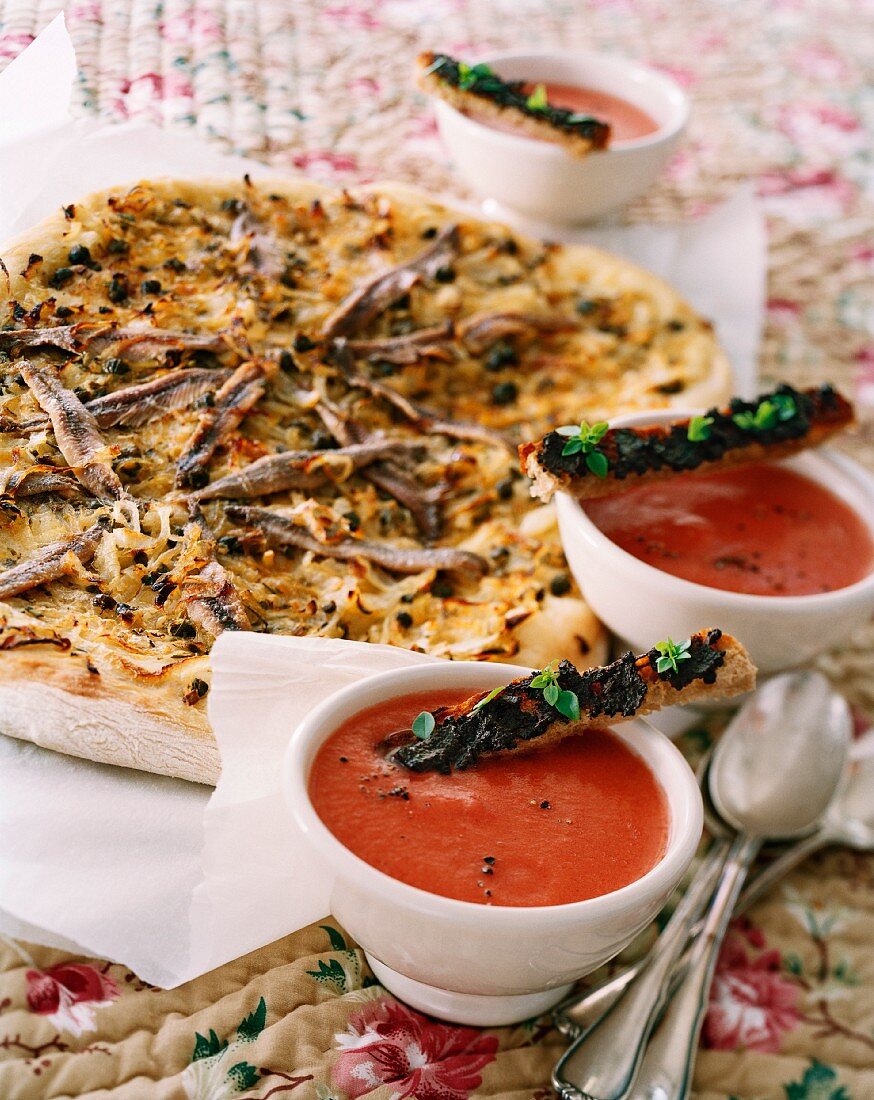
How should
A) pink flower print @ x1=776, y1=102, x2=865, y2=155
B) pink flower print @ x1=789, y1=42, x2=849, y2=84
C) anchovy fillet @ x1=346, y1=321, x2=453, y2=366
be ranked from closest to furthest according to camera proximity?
1. anchovy fillet @ x1=346, y1=321, x2=453, y2=366
2. pink flower print @ x1=776, y1=102, x2=865, y2=155
3. pink flower print @ x1=789, y1=42, x2=849, y2=84

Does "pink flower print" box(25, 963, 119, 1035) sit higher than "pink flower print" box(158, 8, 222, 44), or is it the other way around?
"pink flower print" box(158, 8, 222, 44)

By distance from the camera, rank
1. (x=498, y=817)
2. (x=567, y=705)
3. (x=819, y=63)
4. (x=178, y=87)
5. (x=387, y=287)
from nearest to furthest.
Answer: (x=498, y=817) < (x=567, y=705) < (x=387, y=287) < (x=178, y=87) < (x=819, y=63)

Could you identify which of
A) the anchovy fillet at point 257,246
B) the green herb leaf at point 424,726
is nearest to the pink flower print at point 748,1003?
the green herb leaf at point 424,726

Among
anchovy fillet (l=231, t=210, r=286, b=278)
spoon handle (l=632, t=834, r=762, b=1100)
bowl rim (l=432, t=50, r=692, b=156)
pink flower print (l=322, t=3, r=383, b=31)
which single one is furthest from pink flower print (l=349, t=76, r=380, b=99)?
spoon handle (l=632, t=834, r=762, b=1100)

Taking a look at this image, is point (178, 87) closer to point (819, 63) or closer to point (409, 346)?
point (409, 346)

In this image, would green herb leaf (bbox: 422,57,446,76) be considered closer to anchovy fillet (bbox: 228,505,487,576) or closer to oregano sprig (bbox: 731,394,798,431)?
oregano sprig (bbox: 731,394,798,431)

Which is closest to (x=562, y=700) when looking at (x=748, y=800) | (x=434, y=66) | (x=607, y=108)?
(x=748, y=800)

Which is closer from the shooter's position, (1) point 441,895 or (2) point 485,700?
(1) point 441,895

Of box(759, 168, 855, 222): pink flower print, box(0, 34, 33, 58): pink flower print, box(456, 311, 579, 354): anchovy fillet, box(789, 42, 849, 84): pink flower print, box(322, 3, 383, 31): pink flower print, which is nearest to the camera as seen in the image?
box(0, 34, 33, 58): pink flower print
